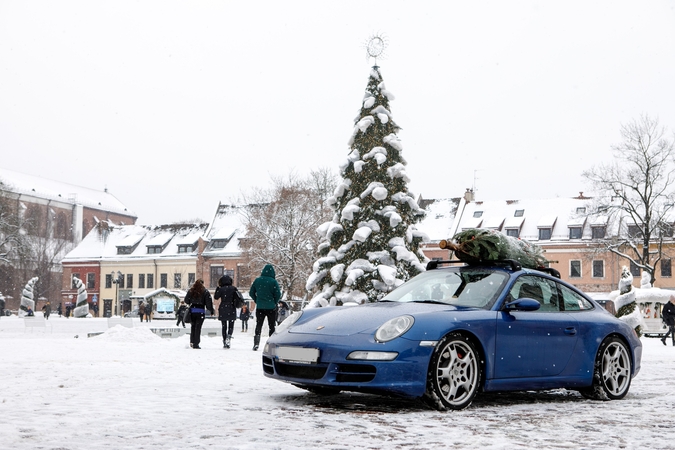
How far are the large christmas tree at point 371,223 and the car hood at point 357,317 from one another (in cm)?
1515

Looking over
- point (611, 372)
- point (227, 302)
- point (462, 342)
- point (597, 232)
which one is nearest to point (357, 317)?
point (462, 342)

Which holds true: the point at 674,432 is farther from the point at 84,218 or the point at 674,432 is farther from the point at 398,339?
the point at 84,218

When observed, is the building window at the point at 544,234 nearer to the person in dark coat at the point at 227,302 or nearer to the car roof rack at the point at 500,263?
the person in dark coat at the point at 227,302

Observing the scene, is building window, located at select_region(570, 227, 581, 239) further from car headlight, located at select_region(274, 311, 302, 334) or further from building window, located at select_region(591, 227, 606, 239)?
car headlight, located at select_region(274, 311, 302, 334)

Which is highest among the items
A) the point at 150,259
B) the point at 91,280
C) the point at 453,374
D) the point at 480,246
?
the point at 150,259

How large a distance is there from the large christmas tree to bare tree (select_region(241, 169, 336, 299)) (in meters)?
27.4

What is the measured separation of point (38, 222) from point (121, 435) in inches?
4000

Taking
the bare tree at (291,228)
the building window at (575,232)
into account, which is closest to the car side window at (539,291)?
the bare tree at (291,228)

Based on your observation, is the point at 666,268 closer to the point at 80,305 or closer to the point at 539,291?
the point at 80,305

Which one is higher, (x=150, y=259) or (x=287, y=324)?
(x=150, y=259)

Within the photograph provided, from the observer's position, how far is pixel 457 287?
8312 millimetres

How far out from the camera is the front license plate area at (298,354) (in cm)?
737

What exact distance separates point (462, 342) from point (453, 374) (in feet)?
0.95

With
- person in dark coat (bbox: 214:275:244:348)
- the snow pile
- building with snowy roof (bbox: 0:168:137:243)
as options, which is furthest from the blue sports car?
building with snowy roof (bbox: 0:168:137:243)
